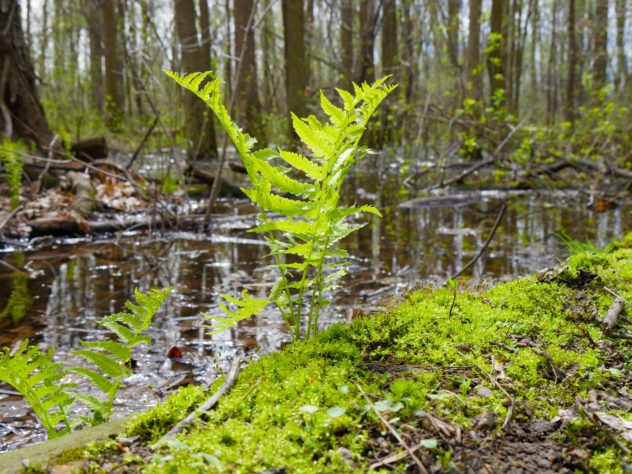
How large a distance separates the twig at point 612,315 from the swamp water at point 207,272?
144cm

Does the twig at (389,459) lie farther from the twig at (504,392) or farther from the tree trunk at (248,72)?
the tree trunk at (248,72)

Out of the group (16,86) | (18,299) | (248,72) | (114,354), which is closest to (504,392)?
(114,354)

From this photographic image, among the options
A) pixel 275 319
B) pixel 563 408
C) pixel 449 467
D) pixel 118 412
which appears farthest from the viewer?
pixel 275 319

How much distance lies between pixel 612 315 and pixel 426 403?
49.0 inches

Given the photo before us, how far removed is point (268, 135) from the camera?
16.8 m

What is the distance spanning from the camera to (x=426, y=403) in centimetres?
165

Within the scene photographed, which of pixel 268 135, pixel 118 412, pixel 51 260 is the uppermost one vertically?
pixel 268 135

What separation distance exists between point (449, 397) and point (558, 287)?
1522 millimetres

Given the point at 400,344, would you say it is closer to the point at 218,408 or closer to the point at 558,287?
the point at 218,408

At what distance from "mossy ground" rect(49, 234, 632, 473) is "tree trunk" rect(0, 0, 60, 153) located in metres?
7.72

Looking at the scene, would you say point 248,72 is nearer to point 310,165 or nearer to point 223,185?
point 223,185

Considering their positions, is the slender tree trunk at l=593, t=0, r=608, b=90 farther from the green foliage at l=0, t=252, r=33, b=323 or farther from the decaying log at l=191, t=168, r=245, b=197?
the green foliage at l=0, t=252, r=33, b=323

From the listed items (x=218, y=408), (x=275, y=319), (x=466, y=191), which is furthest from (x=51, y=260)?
(x=466, y=191)

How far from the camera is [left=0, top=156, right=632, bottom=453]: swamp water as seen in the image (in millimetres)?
3309
